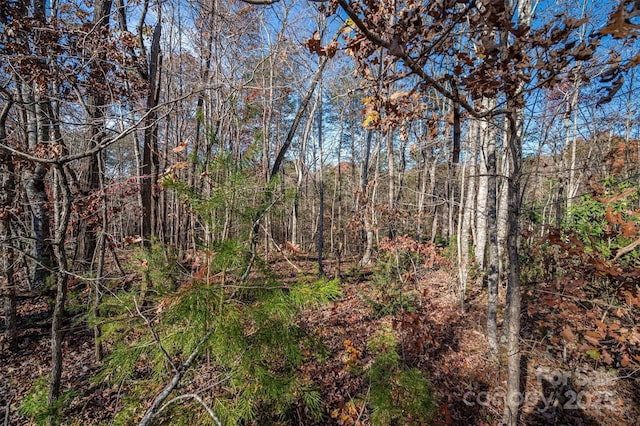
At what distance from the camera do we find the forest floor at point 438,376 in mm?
3146

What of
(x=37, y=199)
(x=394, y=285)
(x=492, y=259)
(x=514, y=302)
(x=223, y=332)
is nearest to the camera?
(x=223, y=332)

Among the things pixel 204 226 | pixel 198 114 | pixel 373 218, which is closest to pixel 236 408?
pixel 204 226

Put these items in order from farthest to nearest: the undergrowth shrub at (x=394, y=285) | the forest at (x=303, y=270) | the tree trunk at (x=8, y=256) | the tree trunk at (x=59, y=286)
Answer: the undergrowth shrub at (x=394, y=285) → the tree trunk at (x=8, y=256) → the tree trunk at (x=59, y=286) → the forest at (x=303, y=270)

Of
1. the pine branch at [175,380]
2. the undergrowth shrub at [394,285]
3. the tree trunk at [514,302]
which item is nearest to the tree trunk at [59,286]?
the pine branch at [175,380]

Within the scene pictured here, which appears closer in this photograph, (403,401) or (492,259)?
(403,401)

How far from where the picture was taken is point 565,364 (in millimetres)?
3691

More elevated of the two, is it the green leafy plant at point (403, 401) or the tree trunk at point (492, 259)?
the tree trunk at point (492, 259)

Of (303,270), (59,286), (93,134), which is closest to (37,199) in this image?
(93,134)

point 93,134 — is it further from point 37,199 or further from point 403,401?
point 403,401

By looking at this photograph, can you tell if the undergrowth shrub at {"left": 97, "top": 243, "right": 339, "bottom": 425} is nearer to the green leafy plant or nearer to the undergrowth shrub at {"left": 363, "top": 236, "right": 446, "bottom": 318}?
the green leafy plant

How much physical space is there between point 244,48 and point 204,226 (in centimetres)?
745

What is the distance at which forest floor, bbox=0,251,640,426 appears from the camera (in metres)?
3.15

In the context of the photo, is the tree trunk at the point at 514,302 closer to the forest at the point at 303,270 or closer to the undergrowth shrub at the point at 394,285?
the forest at the point at 303,270

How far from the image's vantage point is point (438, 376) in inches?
152
